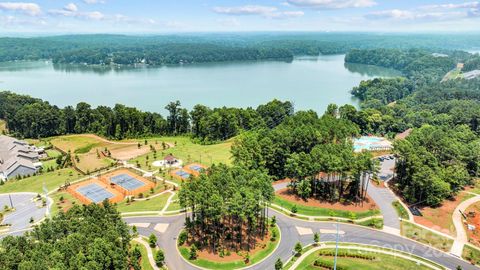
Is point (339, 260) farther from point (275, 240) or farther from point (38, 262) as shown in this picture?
point (38, 262)

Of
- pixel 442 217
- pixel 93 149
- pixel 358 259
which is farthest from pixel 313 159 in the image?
pixel 93 149

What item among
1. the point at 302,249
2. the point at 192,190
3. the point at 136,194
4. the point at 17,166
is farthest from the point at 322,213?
the point at 17,166

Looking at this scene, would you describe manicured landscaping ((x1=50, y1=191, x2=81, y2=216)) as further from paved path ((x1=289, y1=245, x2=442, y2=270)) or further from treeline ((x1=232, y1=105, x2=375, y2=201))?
paved path ((x1=289, y1=245, x2=442, y2=270))

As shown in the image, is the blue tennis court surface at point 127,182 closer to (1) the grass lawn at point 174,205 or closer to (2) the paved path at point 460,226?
(1) the grass lawn at point 174,205

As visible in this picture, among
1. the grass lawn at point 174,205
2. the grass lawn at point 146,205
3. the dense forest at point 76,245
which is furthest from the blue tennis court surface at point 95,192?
the dense forest at point 76,245

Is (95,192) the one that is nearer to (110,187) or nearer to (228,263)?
(110,187)
